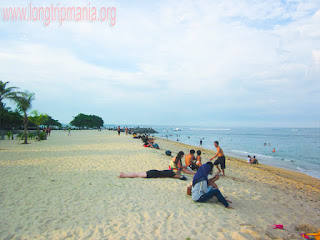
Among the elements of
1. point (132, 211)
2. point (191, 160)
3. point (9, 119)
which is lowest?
point (132, 211)

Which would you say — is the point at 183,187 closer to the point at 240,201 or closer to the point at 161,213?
the point at 240,201

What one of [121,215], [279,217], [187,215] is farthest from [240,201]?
[121,215]

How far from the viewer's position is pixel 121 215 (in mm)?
4738

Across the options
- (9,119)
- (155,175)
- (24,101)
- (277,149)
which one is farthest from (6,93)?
(277,149)

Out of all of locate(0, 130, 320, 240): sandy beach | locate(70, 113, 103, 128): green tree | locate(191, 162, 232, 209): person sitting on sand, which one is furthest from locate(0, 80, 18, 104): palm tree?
locate(70, 113, 103, 128): green tree

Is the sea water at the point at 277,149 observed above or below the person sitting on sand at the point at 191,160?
below

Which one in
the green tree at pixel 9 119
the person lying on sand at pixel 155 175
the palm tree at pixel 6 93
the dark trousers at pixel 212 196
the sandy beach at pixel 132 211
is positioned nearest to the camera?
the sandy beach at pixel 132 211

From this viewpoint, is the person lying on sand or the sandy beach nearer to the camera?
the sandy beach

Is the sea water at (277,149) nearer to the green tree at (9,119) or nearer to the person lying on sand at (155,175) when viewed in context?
the person lying on sand at (155,175)

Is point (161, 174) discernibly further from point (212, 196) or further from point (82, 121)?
point (82, 121)

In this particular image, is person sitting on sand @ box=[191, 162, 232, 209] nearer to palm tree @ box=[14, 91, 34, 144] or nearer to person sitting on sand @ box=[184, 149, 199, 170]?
person sitting on sand @ box=[184, 149, 199, 170]

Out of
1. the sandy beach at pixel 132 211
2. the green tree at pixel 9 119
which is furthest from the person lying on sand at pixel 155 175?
the green tree at pixel 9 119

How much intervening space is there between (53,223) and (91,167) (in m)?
5.72

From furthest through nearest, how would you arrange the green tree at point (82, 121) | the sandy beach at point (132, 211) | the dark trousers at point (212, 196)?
the green tree at point (82, 121)
the dark trousers at point (212, 196)
the sandy beach at point (132, 211)
